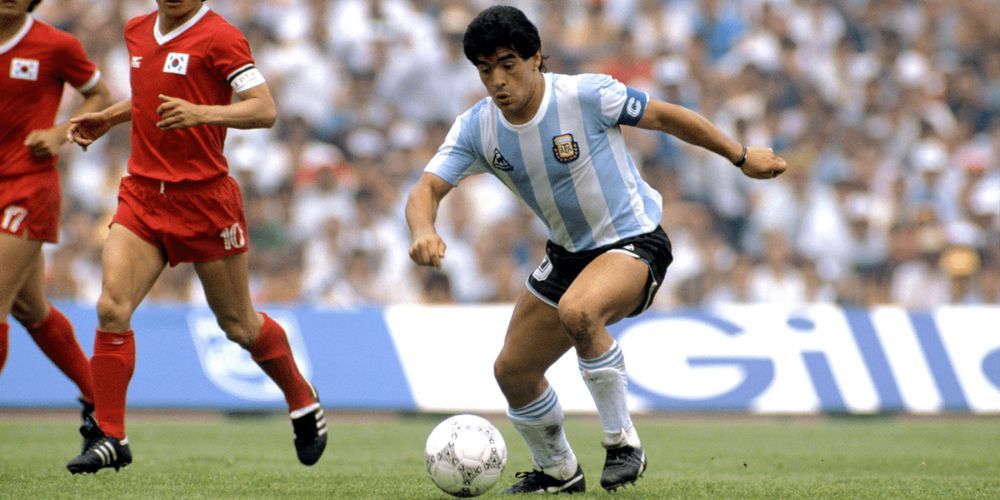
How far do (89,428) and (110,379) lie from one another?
916 millimetres

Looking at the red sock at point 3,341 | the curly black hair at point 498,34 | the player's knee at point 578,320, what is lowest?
the red sock at point 3,341

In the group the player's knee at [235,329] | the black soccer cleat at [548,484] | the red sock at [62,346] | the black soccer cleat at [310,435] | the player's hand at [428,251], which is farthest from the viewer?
the red sock at [62,346]

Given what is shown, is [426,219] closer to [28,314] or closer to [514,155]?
[514,155]

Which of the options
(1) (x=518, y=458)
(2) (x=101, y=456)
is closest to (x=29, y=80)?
(2) (x=101, y=456)

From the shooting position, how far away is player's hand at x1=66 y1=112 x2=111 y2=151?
7.09 meters

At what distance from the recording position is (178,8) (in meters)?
6.88

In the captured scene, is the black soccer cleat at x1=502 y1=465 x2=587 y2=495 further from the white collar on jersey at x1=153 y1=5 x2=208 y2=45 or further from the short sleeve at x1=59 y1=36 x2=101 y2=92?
the short sleeve at x1=59 y1=36 x2=101 y2=92

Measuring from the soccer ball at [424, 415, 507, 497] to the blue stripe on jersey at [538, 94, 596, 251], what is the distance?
1.08m

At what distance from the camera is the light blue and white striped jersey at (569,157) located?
21.5ft

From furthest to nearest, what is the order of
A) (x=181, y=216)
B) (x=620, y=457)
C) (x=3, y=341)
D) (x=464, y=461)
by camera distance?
1. (x=3, y=341)
2. (x=181, y=216)
3. (x=464, y=461)
4. (x=620, y=457)

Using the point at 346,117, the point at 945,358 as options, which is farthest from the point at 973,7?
the point at 346,117

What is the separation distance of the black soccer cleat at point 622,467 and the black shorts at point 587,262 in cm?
73

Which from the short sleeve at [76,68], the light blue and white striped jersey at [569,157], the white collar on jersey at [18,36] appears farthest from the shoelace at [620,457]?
the white collar on jersey at [18,36]

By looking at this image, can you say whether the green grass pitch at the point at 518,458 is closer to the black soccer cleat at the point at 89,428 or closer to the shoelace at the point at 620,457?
the black soccer cleat at the point at 89,428
